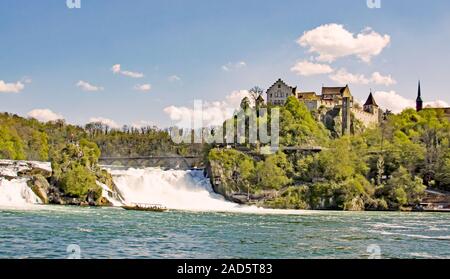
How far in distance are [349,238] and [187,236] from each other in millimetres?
3893

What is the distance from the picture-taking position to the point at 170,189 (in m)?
32.0

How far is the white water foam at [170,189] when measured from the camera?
97.7 feet

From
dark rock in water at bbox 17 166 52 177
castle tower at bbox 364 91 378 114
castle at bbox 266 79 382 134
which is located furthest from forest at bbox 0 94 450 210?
castle tower at bbox 364 91 378 114

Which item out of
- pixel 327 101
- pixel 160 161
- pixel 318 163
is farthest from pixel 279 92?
pixel 318 163

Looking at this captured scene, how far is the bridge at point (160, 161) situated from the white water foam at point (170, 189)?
568cm

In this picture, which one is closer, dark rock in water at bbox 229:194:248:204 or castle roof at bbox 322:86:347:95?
dark rock in water at bbox 229:194:248:204

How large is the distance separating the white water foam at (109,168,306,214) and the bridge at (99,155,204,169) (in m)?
5.68

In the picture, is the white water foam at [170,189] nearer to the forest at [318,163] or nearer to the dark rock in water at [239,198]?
the dark rock in water at [239,198]

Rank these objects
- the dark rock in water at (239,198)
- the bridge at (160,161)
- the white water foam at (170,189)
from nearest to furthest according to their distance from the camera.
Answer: the white water foam at (170,189) < the dark rock in water at (239,198) < the bridge at (160,161)

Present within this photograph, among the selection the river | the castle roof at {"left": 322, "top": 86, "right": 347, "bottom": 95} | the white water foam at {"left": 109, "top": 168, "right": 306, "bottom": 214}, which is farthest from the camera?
the castle roof at {"left": 322, "top": 86, "right": 347, "bottom": 95}

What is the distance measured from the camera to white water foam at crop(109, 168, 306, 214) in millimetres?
29777

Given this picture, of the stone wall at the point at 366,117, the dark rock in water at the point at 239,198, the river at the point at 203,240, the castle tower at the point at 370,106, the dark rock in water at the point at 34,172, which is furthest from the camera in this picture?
the castle tower at the point at 370,106

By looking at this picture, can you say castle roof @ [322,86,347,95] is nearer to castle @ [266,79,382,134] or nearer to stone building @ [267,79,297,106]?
castle @ [266,79,382,134]

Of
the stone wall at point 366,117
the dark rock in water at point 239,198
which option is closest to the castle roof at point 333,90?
the stone wall at point 366,117
